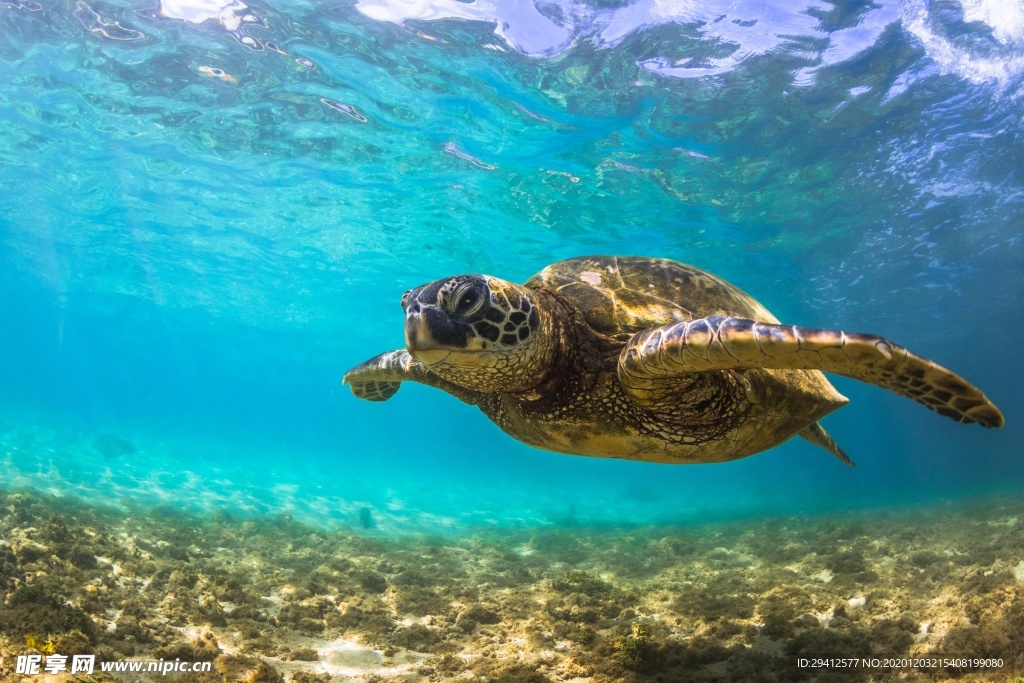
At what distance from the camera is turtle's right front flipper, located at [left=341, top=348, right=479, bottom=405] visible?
516cm

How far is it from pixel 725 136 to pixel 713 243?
23.0 feet

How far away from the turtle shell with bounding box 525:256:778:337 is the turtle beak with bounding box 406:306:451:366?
4.56 ft

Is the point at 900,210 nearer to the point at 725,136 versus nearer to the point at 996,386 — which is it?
the point at 725,136

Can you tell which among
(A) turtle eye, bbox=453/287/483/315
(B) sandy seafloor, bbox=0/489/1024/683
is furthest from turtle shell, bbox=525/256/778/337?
(B) sandy seafloor, bbox=0/489/1024/683

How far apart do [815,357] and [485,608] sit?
4388 millimetres

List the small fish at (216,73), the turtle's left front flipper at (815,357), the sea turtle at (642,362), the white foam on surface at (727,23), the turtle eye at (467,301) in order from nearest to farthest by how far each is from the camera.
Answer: the turtle's left front flipper at (815,357) → the sea turtle at (642,362) → the turtle eye at (467,301) → the white foam on surface at (727,23) → the small fish at (216,73)

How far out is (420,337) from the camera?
2.83m

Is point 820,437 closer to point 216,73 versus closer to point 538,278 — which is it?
point 538,278

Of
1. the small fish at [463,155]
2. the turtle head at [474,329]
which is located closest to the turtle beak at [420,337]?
the turtle head at [474,329]

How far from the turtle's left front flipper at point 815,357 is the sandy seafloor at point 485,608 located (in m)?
1.83

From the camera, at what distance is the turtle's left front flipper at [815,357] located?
2.43 m

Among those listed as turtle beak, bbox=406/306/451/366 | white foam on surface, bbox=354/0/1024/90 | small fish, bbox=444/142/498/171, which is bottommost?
turtle beak, bbox=406/306/451/366

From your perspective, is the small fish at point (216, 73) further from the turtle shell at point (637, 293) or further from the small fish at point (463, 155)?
the turtle shell at point (637, 293)

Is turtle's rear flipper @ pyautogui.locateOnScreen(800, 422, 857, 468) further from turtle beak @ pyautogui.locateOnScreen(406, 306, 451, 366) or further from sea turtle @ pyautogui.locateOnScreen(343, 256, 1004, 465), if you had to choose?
turtle beak @ pyautogui.locateOnScreen(406, 306, 451, 366)
